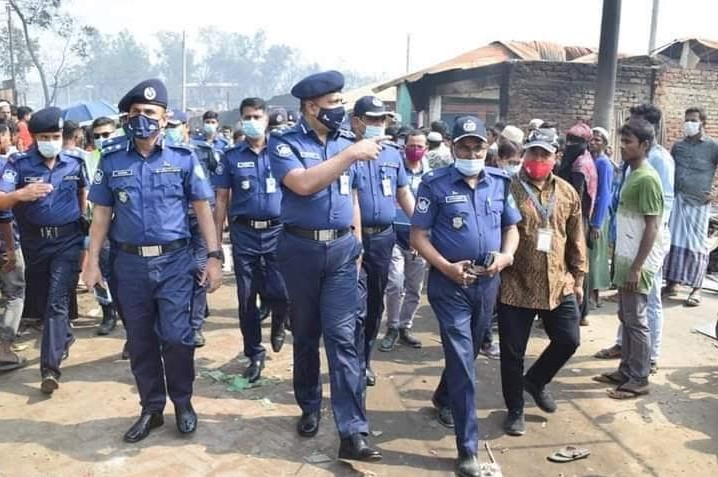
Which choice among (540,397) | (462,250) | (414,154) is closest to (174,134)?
(414,154)

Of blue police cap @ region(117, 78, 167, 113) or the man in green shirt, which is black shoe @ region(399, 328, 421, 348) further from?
blue police cap @ region(117, 78, 167, 113)

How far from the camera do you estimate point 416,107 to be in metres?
17.3

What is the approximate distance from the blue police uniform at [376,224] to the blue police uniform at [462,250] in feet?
2.72

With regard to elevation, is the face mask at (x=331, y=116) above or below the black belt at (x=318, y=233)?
above

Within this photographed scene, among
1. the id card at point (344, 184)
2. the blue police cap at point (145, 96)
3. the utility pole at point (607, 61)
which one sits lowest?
the id card at point (344, 184)

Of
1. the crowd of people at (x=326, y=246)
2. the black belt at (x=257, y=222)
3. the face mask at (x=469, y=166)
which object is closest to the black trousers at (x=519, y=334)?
the crowd of people at (x=326, y=246)

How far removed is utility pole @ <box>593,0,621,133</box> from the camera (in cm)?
990

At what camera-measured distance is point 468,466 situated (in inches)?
138

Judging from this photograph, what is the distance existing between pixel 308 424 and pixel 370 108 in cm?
217

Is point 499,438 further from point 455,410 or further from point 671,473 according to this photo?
point 671,473

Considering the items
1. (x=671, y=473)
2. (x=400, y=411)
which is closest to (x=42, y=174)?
(x=400, y=411)

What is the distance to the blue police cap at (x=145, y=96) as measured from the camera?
149 inches

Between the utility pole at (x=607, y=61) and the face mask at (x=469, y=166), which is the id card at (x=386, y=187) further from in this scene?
the utility pole at (x=607, y=61)

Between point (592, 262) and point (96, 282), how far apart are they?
4.49 m
